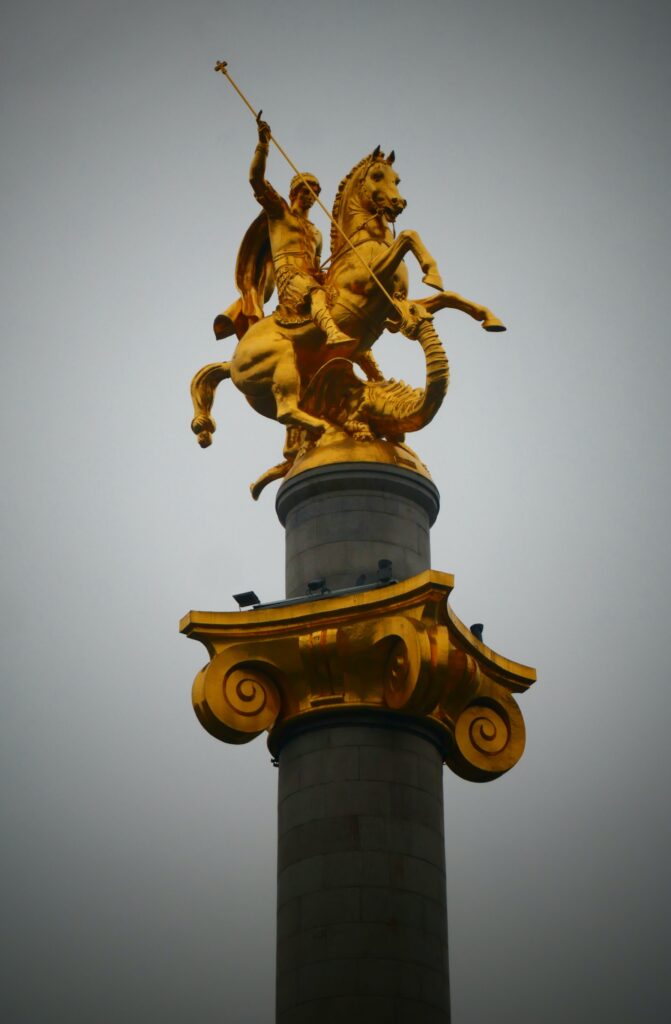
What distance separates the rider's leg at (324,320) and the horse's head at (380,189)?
208 centimetres

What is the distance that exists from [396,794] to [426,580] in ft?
11.3

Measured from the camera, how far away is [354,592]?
29.3m

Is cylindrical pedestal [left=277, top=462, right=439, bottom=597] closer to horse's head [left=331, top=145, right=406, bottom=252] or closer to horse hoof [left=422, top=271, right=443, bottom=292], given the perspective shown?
horse hoof [left=422, top=271, right=443, bottom=292]

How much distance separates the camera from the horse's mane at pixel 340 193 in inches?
1346

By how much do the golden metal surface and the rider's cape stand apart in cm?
780

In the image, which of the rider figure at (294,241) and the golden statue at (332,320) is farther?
the rider figure at (294,241)

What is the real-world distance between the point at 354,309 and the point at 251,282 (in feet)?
10.5

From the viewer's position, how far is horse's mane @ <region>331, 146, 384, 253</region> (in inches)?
1346

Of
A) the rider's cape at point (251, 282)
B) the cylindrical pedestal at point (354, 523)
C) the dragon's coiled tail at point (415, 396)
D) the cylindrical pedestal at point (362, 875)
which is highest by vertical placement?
the rider's cape at point (251, 282)

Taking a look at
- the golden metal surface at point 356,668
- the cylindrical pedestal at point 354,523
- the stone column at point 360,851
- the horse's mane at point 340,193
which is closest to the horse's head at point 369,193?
the horse's mane at point 340,193

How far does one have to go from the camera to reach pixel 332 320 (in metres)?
32.7

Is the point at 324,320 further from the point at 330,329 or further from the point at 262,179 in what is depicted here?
the point at 262,179

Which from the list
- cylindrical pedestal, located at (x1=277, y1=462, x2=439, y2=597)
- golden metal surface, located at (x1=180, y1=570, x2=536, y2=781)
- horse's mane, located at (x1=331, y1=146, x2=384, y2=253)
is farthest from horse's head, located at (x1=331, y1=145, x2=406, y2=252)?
golden metal surface, located at (x1=180, y1=570, x2=536, y2=781)

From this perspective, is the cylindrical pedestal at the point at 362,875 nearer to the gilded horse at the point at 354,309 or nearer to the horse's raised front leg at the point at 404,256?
the gilded horse at the point at 354,309
